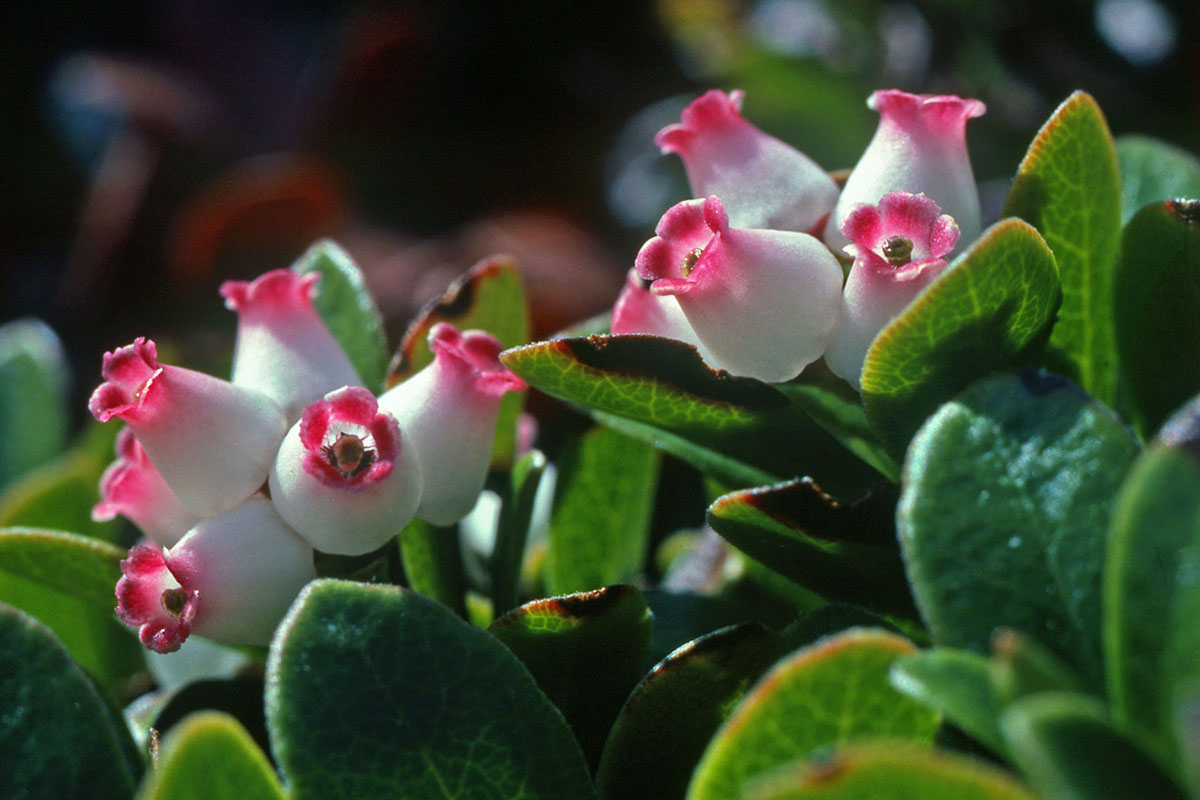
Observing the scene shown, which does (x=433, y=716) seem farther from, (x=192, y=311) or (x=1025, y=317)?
(x=192, y=311)

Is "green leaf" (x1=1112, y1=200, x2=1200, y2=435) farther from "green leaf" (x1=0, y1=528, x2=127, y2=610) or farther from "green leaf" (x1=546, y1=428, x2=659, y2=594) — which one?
"green leaf" (x1=0, y1=528, x2=127, y2=610)

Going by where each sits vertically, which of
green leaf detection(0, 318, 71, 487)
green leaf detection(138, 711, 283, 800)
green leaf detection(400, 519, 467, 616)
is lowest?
green leaf detection(0, 318, 71, 487)

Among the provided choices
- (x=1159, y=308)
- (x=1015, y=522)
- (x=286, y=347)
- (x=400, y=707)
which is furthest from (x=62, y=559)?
(x=1159, y=308)

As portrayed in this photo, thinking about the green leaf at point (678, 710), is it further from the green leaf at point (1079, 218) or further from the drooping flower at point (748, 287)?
the green leaf at point (1079, 218)

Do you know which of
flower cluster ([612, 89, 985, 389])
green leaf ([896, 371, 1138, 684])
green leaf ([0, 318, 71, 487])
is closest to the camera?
green leaf ([896, 371, 1138, 684])

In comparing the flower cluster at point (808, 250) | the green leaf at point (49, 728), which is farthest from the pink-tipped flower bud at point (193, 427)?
the flower cluster at point (808, 250)

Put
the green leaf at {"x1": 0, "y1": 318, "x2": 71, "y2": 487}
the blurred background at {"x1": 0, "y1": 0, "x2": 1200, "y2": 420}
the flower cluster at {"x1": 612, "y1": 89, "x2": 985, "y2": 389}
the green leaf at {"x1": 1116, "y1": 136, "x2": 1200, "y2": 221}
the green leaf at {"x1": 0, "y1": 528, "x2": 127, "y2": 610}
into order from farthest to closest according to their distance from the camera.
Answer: the blurred background at {"x1": 0, "y1": 0, "x2": 1200, "y2": 420}, the green leaf at {"x1": 0, "y1": 318, "x2": 71, "y2": 487}, the green leaf at {"x1": 1116, "y1": 136, "x2": 1200, "y2": 221}, the green leaf at {"x1": 0, "y1": 528, "x2": 127, "y2": 610}, the flower cluster at {"x1": 612, "y1": 89, "x2": 985, "y2": 389}

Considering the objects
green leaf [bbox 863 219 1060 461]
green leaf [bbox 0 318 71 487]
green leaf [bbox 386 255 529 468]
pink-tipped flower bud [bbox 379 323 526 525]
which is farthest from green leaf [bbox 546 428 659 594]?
green leaf [bbox 0 318 71 487]

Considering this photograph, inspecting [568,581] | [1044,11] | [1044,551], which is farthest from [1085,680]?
[1044,11]
